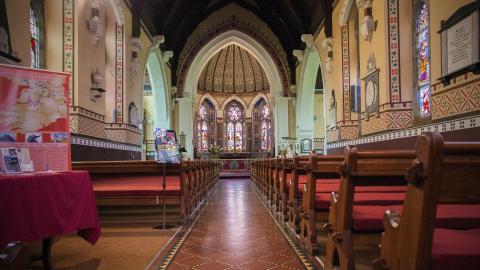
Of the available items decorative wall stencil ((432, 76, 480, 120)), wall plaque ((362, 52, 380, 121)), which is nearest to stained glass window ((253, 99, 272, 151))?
wall plaque ((362, 52, 380, 121))

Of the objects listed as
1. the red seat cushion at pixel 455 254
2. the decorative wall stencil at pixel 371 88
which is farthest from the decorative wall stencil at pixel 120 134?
the red seat cushion at pixel 455 254

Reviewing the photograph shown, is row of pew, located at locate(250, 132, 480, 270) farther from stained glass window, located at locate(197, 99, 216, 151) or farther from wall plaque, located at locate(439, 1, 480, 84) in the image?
stained glass window, located at locate(197, 99, 216, 151)

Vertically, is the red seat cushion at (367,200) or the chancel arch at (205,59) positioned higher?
the chancel arch at (205,59)

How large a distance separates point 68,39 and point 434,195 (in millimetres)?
7787

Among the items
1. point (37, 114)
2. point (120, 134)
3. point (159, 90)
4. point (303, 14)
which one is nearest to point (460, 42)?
point (37, 114)

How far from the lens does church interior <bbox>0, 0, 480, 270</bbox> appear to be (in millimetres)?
1772

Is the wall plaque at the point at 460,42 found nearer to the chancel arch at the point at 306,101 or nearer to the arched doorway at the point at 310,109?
→ the arched doorway at the point at 310,109

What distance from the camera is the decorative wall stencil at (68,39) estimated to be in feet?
25.4

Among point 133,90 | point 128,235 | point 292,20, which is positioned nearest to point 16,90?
point 128,235

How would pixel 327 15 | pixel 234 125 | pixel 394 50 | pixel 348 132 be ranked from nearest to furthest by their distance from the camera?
pixel 394 50
pixel 348 132
pixel 327 15
pixel 234 125

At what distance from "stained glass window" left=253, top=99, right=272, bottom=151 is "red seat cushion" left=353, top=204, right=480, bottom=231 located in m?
23.6

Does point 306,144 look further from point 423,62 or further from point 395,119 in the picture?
point 423,62

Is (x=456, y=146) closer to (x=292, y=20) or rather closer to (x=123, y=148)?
(x=123, y=148)

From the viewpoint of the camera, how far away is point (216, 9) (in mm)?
18453
